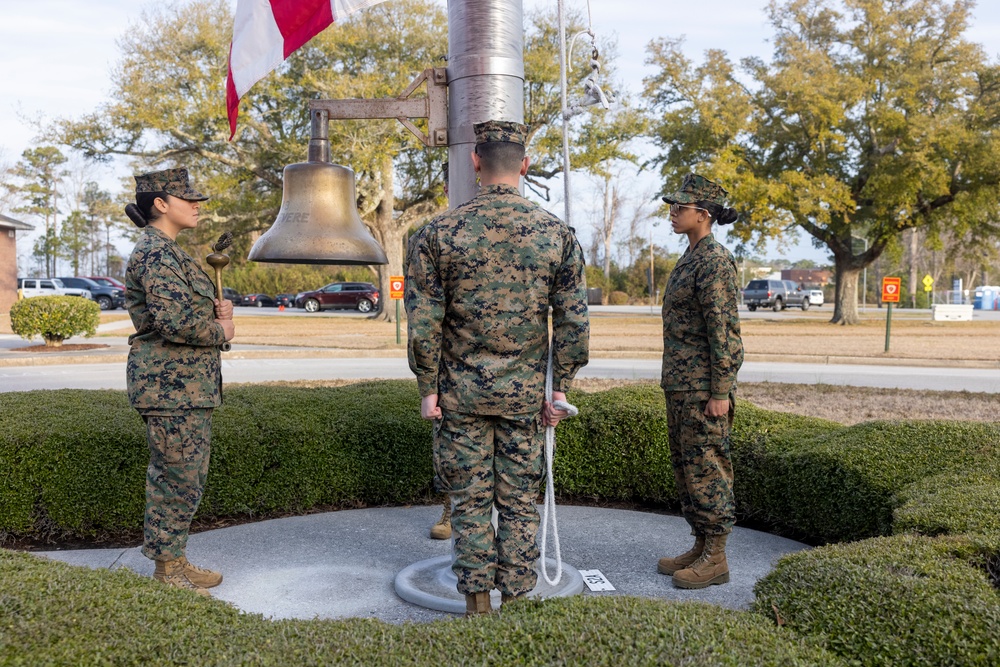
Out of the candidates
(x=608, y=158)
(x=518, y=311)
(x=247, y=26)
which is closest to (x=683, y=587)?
(x=518, y=311)

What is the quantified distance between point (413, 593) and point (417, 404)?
7.19 ft

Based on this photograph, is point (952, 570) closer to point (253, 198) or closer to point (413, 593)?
point (413, 593)

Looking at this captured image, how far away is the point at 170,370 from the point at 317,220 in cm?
101

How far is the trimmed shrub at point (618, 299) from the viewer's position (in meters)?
58.6

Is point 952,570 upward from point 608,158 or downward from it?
downward

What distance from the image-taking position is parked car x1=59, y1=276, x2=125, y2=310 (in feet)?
144

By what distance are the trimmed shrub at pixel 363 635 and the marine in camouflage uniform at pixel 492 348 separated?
67 centimetres

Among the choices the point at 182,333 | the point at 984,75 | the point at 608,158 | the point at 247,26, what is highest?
the point at 984,75

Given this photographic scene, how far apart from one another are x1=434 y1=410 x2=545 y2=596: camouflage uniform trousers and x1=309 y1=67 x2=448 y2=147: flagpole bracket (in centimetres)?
147

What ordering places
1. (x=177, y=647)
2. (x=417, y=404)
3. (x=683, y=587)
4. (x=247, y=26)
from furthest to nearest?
(x=417, y=404) < (x=247, y=26) < (x=683, y=587) < (x=177, y=647)

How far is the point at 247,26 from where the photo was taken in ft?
15.0

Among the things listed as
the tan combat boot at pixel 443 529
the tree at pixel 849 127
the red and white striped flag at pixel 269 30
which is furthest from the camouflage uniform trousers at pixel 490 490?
the tree at pixel 849 127

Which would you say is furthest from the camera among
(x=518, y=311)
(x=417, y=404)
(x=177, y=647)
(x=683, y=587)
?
(x=417, y=404)

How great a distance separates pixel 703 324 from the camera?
420 centimetres
